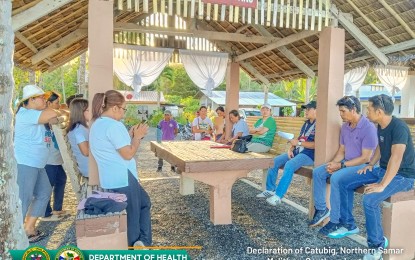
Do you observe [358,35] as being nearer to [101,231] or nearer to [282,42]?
[282,42]

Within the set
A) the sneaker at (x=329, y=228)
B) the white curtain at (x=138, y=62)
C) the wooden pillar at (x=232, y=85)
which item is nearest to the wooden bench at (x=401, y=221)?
the sneaker at (x=329, y=228)

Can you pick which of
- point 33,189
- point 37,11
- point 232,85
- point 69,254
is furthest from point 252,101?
point 69,254

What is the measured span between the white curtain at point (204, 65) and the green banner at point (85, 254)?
22.5ft

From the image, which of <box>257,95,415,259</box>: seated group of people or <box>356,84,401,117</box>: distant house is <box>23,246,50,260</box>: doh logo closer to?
<box>257,95,415,259</box>: seated group of people

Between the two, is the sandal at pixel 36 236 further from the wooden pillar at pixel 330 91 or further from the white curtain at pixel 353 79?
the white curtain at pixel 353 79

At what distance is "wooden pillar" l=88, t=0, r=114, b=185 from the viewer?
3.62 metres

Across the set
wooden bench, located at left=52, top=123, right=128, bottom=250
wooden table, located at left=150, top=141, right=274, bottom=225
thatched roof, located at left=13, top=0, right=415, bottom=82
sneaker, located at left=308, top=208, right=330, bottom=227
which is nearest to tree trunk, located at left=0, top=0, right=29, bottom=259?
wooden bench, located at left=52, top=123, right=128, bottom=250

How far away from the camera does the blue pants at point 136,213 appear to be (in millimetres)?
3238

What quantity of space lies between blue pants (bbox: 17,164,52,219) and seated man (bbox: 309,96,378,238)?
11.3 feet

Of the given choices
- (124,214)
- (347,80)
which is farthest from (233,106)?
(124,214)

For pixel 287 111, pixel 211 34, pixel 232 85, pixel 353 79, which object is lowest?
pixel 287 111

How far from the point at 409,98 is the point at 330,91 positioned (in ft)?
34.0

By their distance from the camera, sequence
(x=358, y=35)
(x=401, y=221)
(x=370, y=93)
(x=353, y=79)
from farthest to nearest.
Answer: (x=370, y=93)
(x=353, y=79)
(x=358, y=35)
(x=401, y=221)

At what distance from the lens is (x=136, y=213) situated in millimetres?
3283
